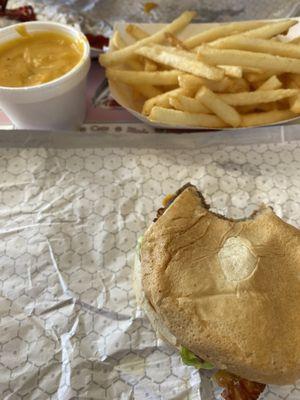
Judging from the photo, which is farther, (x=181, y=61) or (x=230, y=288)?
(x=181, y=61)

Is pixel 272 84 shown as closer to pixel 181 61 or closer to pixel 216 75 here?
pixel 216 75

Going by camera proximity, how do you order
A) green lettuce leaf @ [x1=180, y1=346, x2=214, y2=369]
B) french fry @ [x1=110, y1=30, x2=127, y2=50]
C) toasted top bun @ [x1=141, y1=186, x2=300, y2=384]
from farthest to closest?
french fry @ [x1=110, y1=30, x2=127, y2=50] < green lettuce leaf @ [x1=180, y1=346, x2=214, y2=369] < toasted top bun @ [x1=141, y1=186, x2=300, y2=384]

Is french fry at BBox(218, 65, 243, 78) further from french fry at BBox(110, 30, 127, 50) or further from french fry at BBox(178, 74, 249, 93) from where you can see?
french fry at BBox(110, 30, 127, 50)

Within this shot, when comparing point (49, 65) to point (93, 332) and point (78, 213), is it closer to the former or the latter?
point (78, 213)

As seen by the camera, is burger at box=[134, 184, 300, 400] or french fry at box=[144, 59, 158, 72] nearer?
burger at box=[134, 184, 300, 400]

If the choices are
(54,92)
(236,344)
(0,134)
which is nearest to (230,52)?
(54,92)

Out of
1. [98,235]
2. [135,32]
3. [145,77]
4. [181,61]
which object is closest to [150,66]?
[145,77]

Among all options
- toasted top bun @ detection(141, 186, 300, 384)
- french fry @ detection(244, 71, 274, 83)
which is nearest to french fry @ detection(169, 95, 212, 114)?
french fry @ detection(244, 71, 274, 83)

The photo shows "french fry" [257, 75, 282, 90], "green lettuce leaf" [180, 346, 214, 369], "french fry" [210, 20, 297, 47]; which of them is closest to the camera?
"green lettuce leaf" [180, 346, 214, 369]
